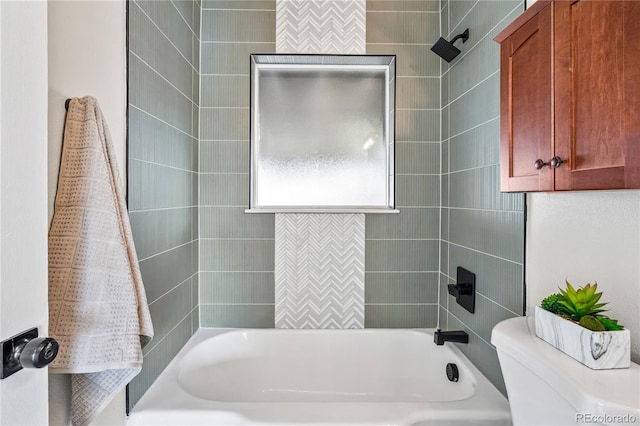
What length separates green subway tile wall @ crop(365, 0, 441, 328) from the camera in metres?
2.07

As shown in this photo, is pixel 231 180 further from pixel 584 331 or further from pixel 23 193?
pixel 584 331

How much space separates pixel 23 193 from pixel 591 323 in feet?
3.82

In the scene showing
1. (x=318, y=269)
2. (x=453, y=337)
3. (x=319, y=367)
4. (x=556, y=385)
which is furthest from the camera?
(x=318, y=269)

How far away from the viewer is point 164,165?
1560mm

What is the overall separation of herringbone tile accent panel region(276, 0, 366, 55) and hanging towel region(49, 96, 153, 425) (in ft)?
4.54

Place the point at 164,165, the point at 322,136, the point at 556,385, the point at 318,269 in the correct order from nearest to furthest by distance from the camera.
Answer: the point at 556,385 → the point at 164,165 → the point at 318,269 → the point at 322,136

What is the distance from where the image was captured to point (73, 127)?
0.93m

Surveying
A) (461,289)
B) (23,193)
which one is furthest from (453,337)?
(23,193)

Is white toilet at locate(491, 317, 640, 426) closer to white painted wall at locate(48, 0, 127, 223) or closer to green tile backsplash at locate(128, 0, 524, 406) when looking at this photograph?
green tile backsplash at locate(128, 0, 524, 406)

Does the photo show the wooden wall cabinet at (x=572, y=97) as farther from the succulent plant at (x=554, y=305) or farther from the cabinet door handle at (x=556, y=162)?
the succulent plant at (x=554, y=305)

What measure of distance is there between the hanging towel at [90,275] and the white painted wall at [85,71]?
0.10ft

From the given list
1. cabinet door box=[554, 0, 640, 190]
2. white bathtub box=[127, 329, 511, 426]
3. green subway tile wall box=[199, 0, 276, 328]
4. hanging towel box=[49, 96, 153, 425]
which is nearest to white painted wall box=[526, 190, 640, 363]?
cabinet door box=[554, 0, 640, 190]

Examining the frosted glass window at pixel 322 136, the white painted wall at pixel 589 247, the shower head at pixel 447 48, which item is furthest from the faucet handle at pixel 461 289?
the shower head at pixel 447 48

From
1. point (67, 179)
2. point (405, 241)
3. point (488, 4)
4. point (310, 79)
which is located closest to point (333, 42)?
point (310, 79)
